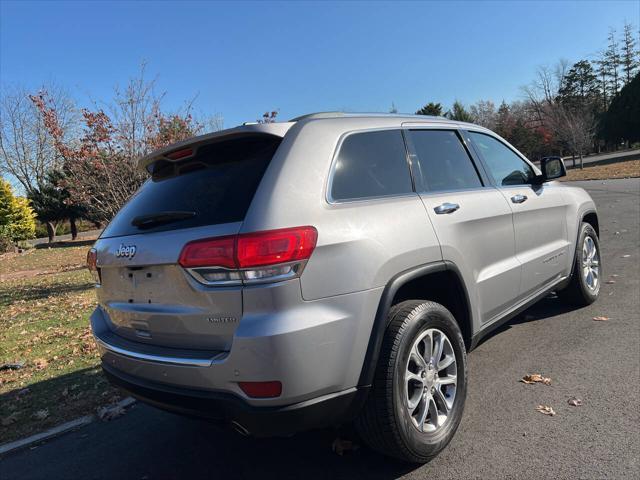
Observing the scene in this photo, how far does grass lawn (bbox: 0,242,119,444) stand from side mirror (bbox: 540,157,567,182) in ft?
14.2

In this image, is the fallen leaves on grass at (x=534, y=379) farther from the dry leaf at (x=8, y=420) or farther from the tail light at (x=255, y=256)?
the dry leaf at (x=8, y=420)

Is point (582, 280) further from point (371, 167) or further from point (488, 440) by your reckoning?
point (371, 167)

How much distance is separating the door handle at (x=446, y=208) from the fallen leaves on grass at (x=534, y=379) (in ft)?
4.78

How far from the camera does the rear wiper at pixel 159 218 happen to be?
100 inches

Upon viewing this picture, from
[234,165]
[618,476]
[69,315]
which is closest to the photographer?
[618,476]

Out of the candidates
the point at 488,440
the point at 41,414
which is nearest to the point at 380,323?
the point at 488,440

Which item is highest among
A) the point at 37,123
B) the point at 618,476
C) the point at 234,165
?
the point at 37,123

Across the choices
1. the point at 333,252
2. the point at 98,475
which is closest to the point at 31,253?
the point at 98,475

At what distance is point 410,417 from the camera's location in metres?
2.59

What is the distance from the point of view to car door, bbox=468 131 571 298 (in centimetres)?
393

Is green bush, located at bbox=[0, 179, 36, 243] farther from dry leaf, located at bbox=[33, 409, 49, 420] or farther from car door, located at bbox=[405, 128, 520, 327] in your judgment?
car door, located at bbox=[405, 128, 520, 327]

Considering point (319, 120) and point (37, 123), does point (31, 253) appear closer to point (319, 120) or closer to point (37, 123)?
point (37, 123)

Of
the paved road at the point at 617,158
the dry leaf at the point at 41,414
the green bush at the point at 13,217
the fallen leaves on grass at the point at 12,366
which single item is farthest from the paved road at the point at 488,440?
the paved road at the point at 617,158

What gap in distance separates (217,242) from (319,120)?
951 millimetres
